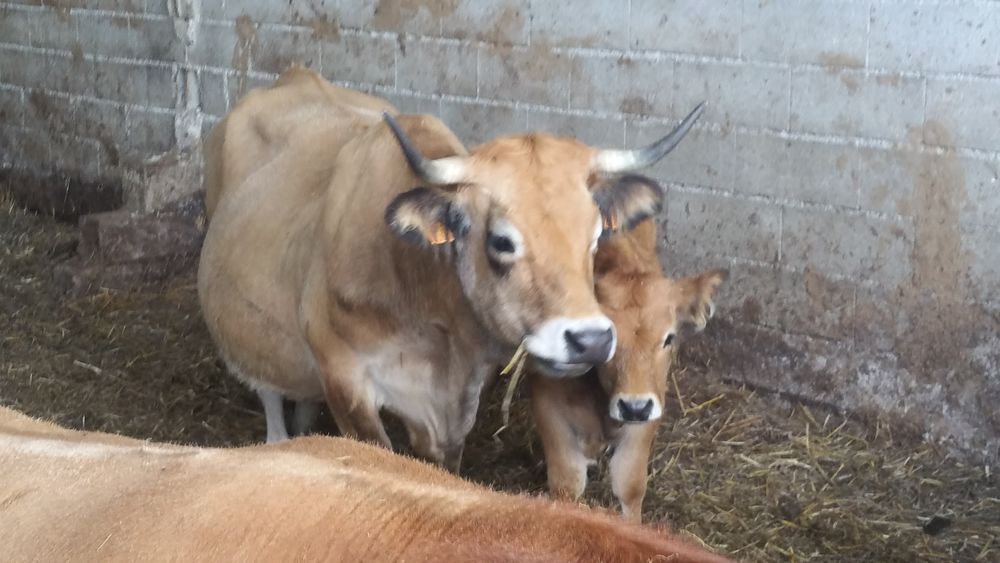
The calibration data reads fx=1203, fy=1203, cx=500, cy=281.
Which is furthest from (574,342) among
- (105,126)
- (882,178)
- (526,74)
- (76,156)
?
(76,156)

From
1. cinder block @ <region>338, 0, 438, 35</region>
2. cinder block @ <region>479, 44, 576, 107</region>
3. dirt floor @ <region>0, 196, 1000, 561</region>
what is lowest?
dirt floor @ <region>0, 196, 1000, 561</region>

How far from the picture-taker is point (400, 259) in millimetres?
3852

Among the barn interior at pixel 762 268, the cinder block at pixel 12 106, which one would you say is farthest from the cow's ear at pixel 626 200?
the cinder block at pixel 12 106

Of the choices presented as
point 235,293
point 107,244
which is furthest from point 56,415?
point 107,244

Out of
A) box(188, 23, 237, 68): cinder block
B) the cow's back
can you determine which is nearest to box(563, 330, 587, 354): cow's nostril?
the cow's back

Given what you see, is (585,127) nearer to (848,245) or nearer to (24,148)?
(848,245)

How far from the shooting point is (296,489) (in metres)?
1.79

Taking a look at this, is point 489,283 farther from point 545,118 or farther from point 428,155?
point 545,118

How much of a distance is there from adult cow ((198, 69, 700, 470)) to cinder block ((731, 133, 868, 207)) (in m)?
1.30

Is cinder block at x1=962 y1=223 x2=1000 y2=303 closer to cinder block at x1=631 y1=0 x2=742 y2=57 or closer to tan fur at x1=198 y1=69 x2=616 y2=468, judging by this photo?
cinder block at x1=631 y1=0 x2=742 y2=57

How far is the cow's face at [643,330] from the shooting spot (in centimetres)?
383

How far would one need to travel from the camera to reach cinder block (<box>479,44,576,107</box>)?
5535 millimetres

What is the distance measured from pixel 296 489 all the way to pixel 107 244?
5248 millimetres

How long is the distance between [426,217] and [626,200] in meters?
0.69
